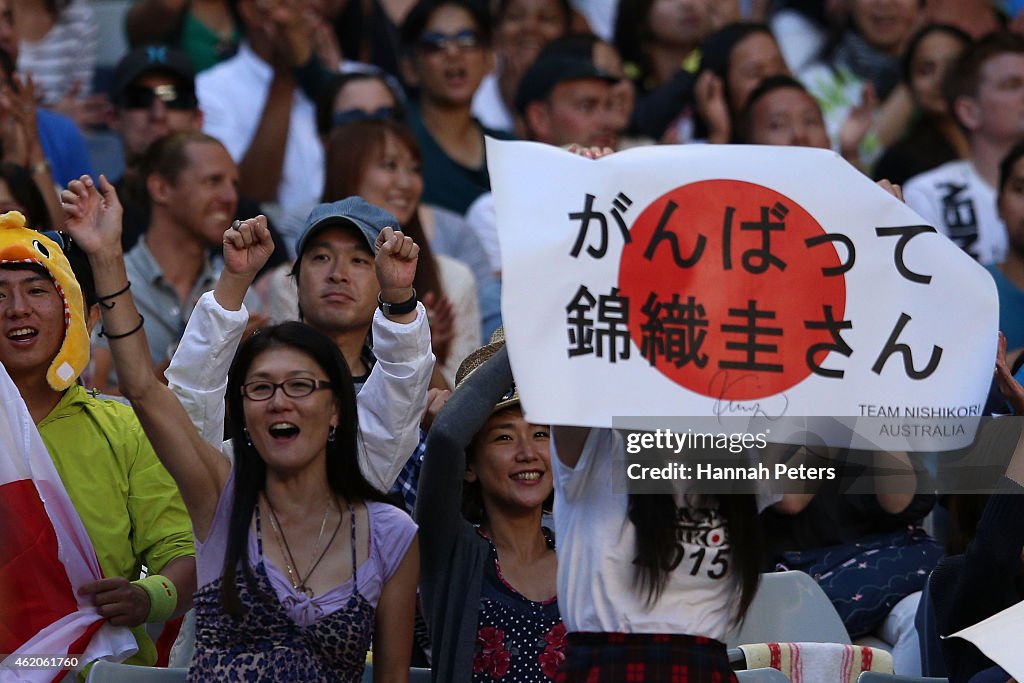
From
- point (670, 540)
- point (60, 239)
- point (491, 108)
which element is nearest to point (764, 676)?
point (670, 540)

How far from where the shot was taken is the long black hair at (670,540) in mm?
3404

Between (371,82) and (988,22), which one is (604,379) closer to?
(371,82)

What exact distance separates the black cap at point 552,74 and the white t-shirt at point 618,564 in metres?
4.01

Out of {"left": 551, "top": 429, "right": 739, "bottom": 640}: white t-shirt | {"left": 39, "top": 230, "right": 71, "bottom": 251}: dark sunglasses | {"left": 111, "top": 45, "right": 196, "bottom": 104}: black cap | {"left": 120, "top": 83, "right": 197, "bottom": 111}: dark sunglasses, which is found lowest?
{"left": 551, "top": 429, "right": 739, "bottom": 640}: white t-shirt

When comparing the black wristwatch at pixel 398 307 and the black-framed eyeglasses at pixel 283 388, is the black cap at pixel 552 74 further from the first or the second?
the black-framed eyeglasses at pixel 283 388

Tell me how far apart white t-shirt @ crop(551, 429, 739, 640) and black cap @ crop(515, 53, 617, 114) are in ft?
13.2

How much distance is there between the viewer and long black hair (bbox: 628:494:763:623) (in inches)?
134

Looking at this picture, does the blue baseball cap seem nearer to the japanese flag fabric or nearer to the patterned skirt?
the japanese flag fabric

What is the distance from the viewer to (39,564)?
13.0 ft

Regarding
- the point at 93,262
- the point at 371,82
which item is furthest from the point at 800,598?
the point at 371,82

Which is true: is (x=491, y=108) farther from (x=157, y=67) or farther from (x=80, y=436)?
(x=80, y=436)

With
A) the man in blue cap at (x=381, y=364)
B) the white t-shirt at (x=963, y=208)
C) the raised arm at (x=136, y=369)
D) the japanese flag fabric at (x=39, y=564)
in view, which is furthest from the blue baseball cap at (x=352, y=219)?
the white t-shirt at (x=963, y=208)

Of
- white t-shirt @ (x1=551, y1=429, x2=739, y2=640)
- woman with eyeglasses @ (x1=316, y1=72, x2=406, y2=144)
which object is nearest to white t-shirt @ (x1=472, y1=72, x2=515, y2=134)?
woman with eyeglasses @ (x1=316, y1=72, x2=406, y2=144)

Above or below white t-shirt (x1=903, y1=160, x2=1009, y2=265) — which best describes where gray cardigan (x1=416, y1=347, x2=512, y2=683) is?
below
